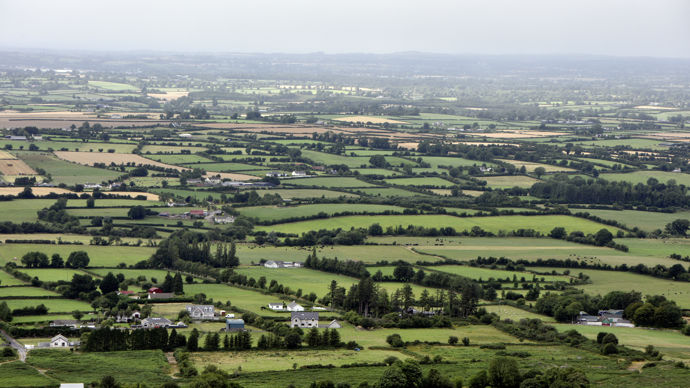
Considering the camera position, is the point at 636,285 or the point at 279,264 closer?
the point at 636,285

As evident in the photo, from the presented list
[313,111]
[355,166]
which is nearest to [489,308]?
[355,166]

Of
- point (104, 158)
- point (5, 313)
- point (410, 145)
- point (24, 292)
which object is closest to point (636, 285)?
point (24, 292)

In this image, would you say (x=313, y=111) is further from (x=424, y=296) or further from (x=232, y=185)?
(x=424, y=296)

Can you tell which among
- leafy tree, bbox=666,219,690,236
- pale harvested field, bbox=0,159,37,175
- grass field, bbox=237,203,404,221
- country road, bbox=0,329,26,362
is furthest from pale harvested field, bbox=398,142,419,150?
country road, bbox=0,329,26,362

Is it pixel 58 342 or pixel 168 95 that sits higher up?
pixel 58 342

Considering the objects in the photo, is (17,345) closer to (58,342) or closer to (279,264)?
(58,342)

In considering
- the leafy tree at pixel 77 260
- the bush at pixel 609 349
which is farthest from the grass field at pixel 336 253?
the bush at pixel 609 349

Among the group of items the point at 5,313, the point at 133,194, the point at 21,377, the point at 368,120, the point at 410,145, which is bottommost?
the point at 368,120

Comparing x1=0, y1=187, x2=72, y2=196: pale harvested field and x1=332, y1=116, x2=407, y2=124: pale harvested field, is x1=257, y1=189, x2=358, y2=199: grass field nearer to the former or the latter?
x1=0, y1=187, x2=72, y2=196: pale harvested field
